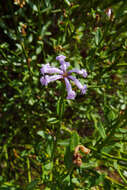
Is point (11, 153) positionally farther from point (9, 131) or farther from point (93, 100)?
point (93, 100)

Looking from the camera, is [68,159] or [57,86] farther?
[57,86]

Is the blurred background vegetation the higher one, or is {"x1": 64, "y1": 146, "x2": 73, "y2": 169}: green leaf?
the blurred background vegetation

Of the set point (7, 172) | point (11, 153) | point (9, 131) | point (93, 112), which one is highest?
point (93, 112)

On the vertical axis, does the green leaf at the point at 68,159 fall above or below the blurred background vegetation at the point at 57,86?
below

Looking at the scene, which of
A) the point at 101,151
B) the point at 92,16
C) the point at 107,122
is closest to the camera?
the point at 101,151

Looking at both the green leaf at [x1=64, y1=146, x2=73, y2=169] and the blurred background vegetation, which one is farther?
the blurred background vegetation

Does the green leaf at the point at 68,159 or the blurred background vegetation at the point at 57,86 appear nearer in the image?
the green leaf at the point at 68,159

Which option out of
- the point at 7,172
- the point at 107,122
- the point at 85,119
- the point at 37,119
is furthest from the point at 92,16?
the point at 7,172

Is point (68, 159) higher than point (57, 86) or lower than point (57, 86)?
lower
